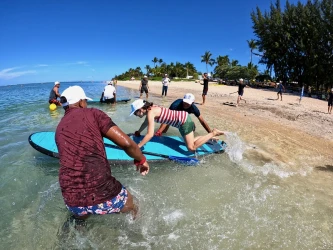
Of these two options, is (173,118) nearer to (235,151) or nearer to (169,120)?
(169,120)

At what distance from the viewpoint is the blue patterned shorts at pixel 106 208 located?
242 cm

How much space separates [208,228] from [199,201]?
2.40 feet

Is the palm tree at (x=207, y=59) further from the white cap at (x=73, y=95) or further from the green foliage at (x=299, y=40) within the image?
the white cap at (x=73, y=95)

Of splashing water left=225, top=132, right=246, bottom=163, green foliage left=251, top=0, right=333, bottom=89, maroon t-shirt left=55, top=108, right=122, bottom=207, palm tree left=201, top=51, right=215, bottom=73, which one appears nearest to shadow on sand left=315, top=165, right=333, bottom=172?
splashing water left=225, top=132, right=246, bottom=163

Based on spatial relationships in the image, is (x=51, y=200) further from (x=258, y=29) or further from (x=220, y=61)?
→ (x=220, y=61)

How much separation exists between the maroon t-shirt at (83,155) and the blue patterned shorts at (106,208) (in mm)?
65

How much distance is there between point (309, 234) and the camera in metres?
3.26

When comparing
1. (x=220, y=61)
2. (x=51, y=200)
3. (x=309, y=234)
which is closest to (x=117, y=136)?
(x=51, y=200)

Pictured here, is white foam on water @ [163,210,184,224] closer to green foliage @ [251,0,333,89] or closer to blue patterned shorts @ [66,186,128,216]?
blue patterned shorts @ [66,186,128,216]

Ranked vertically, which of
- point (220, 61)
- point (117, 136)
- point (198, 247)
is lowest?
point (198, 247)

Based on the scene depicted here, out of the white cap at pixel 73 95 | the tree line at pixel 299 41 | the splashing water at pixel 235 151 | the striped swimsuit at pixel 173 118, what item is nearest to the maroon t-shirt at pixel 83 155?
the white cap at pixel 73 95

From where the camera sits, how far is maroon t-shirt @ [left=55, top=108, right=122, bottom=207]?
7.18 feet

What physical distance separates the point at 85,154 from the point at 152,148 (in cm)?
335

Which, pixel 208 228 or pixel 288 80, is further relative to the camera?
pixel 288 80
